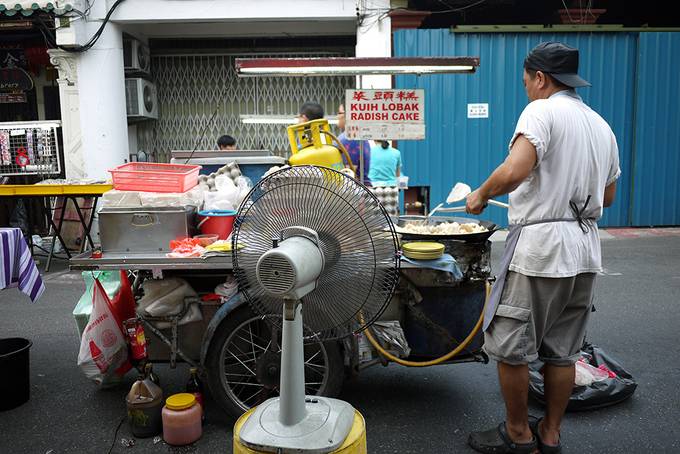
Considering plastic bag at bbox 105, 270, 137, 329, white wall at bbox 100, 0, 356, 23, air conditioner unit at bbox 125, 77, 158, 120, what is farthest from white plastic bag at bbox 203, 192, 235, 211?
air conditioner unit at bbox 125, 77, 158, 120

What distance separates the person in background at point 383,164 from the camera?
26.7ft

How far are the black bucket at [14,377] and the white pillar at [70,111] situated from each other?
6352 millimetres

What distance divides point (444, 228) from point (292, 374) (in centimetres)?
204

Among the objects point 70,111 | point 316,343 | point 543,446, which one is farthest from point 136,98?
point 543,446

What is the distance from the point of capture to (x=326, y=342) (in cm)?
348

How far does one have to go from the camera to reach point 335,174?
236 centimetres

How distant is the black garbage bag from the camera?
374 cm

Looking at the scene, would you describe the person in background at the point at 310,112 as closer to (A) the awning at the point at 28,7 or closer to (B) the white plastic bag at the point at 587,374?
(B) the white plastic bag at the point at 587,374

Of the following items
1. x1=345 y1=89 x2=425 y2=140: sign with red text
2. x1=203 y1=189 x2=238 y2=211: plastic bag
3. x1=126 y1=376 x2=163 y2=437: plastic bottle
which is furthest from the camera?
x1=345 y1=89 x2=425 y2=140: sign with red text

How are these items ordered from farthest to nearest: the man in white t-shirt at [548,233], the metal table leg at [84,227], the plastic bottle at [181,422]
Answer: the metal table leg at [84,227] < the plastic bottle at [181,422] < the man in white t-shirt at [548,233]

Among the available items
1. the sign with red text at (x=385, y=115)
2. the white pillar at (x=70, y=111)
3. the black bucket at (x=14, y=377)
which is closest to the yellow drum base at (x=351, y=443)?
the black bucket at (x=14, y=377)

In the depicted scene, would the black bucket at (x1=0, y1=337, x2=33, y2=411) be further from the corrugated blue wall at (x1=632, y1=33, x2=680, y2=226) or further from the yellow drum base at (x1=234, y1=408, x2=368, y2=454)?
the corrugated blue wall at (x1=632, y1=33, x2=680, y2=226)

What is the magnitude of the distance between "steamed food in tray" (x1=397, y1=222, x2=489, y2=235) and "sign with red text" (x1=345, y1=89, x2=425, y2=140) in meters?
1.19

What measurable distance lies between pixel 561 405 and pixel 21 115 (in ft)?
36.7
